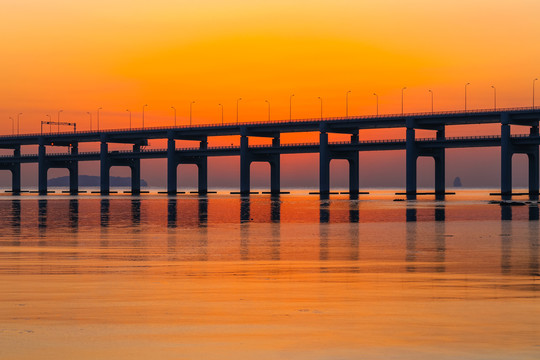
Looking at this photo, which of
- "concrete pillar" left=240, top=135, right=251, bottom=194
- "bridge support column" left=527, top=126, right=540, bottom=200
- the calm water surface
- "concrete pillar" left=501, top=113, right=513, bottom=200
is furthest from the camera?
"concrete pillar" left=240, top=135, right=251, bottom=194

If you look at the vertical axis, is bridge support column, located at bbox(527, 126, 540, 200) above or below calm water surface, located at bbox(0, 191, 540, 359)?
above

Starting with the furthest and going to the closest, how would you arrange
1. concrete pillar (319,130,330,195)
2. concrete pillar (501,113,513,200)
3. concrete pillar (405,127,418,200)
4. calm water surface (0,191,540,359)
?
concrete pillar (319,130,330,195)
concrete pillar (405,127,418,200)
concrete pillar (501,113,513,200)
calm water surface (0,191,540,359)

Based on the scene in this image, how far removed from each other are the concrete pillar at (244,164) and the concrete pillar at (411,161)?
40963mm

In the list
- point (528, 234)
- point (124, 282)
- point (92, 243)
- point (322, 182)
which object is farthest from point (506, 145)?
point (124, 282)

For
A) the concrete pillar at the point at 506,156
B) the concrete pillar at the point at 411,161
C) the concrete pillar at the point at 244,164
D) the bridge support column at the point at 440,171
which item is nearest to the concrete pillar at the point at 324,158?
the concrete pillar at the point at 411,161

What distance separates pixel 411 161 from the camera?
169500 millimetres

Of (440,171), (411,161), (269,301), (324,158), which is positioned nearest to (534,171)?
(440,171)

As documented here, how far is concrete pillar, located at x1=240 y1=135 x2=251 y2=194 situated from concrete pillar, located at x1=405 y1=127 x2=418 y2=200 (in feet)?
134

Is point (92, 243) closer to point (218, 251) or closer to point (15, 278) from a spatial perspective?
point (218, 251)

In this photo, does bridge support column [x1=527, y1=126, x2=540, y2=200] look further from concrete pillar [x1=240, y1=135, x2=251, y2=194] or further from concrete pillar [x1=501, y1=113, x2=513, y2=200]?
concrete pillar [x1=240, y1=135, x2=251, y2=194]

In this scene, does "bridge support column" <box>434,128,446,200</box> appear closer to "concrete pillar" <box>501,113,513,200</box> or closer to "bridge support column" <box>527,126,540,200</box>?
"bridge support column" <box>527,126,540,200</box>

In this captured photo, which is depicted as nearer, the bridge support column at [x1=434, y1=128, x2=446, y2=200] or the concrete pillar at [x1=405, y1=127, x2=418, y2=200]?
the concrete pillar at [x1=405, y1=127, x2=418, y2=200]

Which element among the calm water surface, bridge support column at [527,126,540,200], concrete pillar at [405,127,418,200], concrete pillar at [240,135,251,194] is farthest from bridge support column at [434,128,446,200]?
the calm water surface

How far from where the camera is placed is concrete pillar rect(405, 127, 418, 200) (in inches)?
6604
